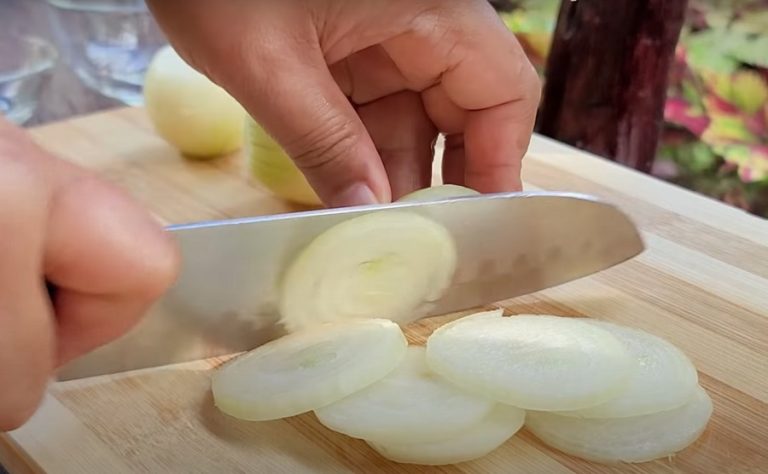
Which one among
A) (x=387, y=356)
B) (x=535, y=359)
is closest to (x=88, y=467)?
(x=387, y=356)

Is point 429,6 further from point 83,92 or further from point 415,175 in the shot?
point 83,92

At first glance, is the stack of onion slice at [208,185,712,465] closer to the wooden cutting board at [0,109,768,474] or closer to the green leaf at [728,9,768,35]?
the wooden cutting board at [0,109,768,474]

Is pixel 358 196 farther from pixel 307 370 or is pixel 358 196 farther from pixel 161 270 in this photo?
pixel 161 270

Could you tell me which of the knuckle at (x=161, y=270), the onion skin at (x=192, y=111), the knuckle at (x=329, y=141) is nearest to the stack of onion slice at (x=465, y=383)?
the knuckle at (x=329, y=141)

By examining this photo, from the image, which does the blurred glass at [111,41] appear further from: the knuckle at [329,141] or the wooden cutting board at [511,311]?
the knuckle at [329,141]

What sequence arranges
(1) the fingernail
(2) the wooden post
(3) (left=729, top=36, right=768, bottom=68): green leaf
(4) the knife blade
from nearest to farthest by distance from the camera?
(4) the knife blade < (1) the fingernail < (2) the wooden post < (3) (left=729, top=36, right=768, bottom=68): green leaf

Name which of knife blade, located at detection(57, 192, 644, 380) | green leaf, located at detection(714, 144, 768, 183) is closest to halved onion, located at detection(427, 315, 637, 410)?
knife blade, located at detection(57, 192, 644, 380)

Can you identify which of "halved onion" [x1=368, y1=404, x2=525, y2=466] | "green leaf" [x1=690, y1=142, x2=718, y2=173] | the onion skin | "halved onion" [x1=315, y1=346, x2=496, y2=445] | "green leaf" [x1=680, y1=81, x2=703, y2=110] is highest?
the onion skin
